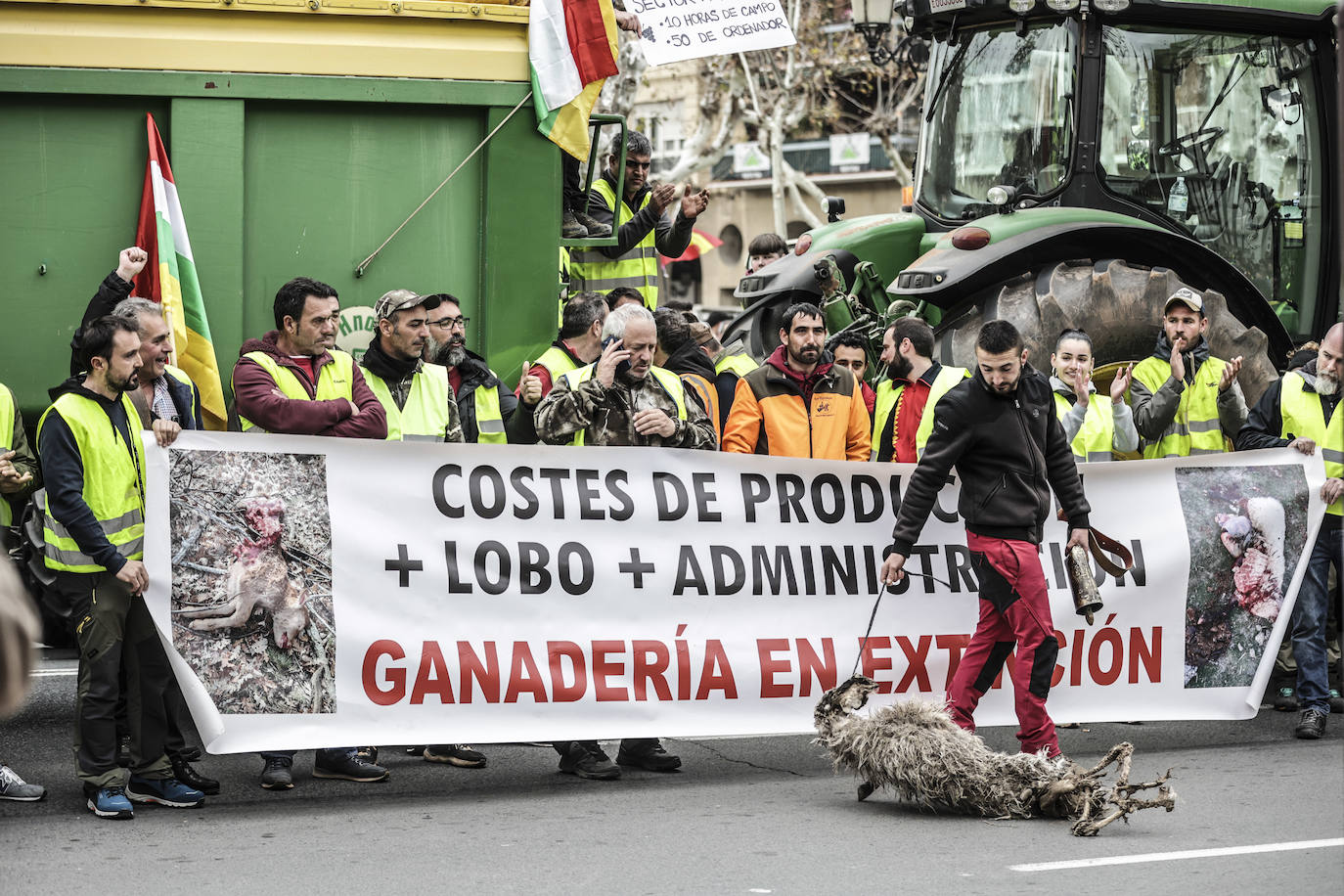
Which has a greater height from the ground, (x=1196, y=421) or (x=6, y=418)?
(x=1196, y=421)

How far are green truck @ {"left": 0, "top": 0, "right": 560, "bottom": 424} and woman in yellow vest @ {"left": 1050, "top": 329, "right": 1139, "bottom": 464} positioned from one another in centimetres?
246

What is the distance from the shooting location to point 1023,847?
613cm

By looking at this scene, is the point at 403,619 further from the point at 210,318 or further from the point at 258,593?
the point at 210,318

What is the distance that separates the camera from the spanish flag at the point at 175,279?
295 inches

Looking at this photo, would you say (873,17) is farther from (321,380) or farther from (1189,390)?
(321,380)

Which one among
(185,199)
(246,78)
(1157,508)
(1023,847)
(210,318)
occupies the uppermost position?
(246,78)

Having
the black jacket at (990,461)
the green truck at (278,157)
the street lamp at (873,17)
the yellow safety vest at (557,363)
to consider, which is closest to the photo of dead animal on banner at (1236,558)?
the black jacket at (990,461)

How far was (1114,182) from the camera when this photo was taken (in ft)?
33.4

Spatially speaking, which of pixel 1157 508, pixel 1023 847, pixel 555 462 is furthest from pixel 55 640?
pixel 1157 508

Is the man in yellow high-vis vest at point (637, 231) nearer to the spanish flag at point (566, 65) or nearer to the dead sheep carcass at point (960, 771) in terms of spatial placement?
the spanish flag at point (566, 65)

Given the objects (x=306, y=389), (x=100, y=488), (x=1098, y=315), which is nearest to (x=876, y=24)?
(x=1098, y=315)

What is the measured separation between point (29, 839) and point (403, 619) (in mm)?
1554

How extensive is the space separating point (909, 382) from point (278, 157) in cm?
307

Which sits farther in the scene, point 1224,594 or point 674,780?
point 1224,594
